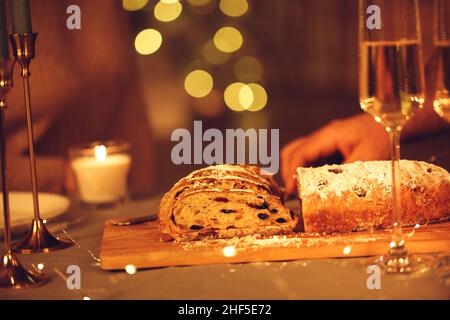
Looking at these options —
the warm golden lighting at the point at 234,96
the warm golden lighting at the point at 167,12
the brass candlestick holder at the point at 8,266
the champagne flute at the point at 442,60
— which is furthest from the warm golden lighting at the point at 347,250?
the warm golden lighting at the point at 167,12

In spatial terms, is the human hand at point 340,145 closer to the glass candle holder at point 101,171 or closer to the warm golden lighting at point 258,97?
the glass candle holder at point 101,171

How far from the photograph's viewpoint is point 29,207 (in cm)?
193

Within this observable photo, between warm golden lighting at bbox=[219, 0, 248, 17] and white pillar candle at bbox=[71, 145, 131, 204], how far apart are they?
27.8 ft

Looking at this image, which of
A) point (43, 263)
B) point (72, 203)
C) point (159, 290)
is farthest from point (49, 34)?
point (159, 290)

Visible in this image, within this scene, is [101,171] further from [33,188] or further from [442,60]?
[442,60]

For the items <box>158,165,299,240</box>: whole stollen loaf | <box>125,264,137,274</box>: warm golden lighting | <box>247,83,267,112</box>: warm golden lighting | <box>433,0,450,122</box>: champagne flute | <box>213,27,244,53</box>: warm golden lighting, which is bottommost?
<box>247,83,267,112</box>: warm golden lighting

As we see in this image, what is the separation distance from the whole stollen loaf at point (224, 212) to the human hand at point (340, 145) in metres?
0.43

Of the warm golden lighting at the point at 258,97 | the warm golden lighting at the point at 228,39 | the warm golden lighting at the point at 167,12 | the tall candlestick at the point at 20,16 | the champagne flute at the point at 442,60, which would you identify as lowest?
the warm golden lighting at the point at 258,97

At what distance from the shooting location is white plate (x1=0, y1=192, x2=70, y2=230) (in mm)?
1681

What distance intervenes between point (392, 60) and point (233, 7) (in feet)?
31.0

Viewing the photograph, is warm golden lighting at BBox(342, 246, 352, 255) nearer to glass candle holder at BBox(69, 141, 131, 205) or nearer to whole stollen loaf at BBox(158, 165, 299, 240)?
whole stollen loaf at BBox(158, 165, 299, 240)

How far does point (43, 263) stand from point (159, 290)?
0.33 metres

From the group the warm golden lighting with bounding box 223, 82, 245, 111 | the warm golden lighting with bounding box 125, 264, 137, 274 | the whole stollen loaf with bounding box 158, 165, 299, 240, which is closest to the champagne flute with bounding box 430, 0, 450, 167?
the whole stollen loaf with bounding box 158, 165, 299, 240

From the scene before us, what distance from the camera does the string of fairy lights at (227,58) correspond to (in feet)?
33.2
